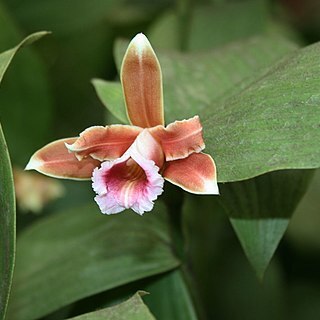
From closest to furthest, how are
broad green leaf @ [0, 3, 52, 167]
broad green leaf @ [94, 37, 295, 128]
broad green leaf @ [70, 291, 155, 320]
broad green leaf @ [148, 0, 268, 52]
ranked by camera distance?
broad green leaf @ [70, 291, 155, 320], broad green leaf @ [94, 37, 295, 128], broad green leaf @ [0, 3, 52, 167], broad green leaf @ [148, 0, 268, 52]

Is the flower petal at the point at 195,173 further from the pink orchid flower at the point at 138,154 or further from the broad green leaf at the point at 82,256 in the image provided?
the broad green leaf at the point at 82,256

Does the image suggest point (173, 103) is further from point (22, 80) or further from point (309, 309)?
point (309, 309)

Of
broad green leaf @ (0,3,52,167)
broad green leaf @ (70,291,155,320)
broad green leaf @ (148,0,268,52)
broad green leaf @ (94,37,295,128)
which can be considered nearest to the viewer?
broad green leaf @ (70,291,155,320)

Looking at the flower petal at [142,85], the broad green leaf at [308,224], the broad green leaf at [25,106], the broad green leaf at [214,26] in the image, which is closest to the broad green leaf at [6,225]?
the flower petal at [142,85]

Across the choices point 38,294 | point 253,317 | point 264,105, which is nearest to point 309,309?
point 253,317

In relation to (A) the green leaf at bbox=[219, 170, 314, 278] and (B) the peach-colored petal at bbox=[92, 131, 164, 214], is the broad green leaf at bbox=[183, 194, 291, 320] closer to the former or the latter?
(A) the green leaf at bbox=[219, 170, 314, 278]

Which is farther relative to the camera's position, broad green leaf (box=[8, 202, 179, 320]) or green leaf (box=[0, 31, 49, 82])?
broad green leaf (box=[8, 202, 179, 320])

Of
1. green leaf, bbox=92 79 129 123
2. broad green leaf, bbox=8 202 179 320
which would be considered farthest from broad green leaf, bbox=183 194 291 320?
green leaf, bbox=92 79 129 123
